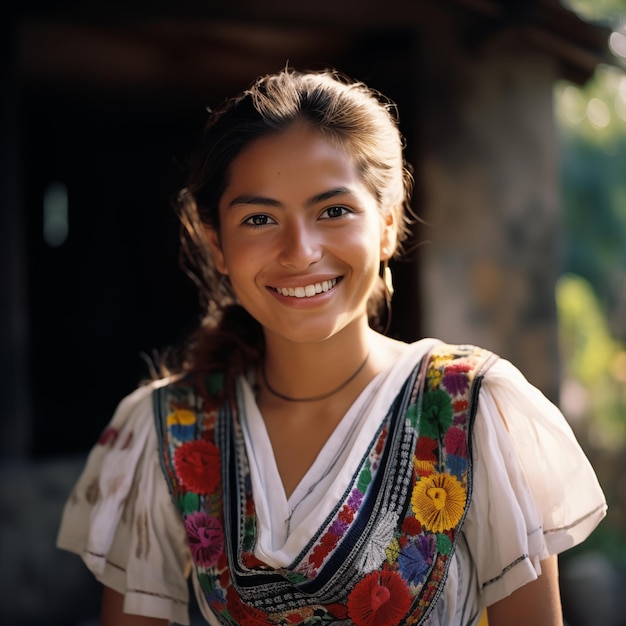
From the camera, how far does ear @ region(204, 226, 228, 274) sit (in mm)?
1911

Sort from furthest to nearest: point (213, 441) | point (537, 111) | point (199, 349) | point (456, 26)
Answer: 1. point (537, 111)
2. point (456, 26)
3. point (199, 349)
4. point (213, 441)

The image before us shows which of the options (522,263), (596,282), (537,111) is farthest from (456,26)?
(596,282)

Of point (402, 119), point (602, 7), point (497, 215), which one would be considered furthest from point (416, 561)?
point (602, 7)

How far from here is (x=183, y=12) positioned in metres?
3.51

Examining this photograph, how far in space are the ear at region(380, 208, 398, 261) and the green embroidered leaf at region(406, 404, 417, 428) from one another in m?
0.32

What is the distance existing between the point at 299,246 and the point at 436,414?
1.39 ft

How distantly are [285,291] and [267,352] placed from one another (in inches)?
12.3

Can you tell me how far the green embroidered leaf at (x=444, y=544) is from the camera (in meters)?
1.66

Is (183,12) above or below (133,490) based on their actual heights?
above

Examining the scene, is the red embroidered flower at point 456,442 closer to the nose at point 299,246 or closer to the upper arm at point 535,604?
the upper arm at point 535,604

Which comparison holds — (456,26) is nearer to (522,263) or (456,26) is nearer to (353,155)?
(522,263)

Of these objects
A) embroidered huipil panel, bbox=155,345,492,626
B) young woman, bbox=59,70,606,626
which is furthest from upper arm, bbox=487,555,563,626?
embroidered huipil panel, bbox=155,345,492,626

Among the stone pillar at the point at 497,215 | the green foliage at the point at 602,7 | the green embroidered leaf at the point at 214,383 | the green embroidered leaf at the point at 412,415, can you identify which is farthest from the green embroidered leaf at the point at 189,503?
the green foliage at the point at 602,7

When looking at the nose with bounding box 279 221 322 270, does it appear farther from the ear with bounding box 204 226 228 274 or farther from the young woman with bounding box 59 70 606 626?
the ear with bounding box 204 226 228 274
